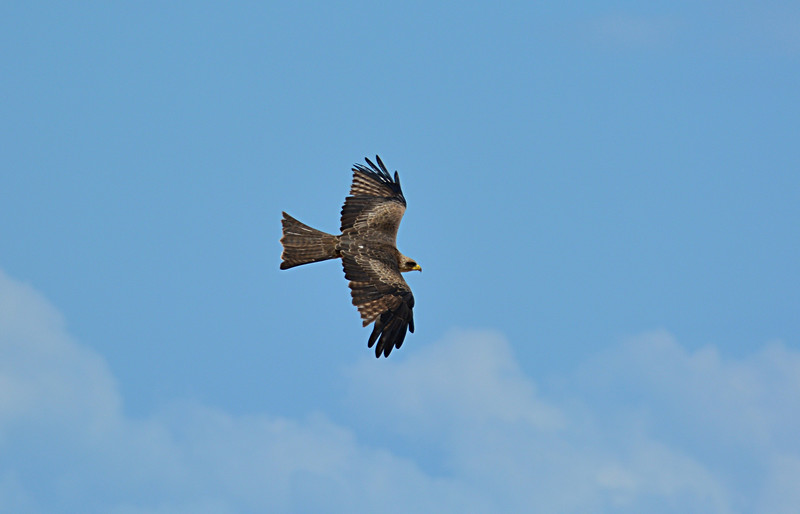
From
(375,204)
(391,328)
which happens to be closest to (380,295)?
(391,328)

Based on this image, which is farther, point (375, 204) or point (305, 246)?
point (375, 204)

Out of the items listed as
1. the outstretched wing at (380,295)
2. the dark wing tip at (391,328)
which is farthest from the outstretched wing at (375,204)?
the dark wing tip at (391,328)

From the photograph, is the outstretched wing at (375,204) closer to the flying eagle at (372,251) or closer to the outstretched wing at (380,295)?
the flying eagle at (372,251)

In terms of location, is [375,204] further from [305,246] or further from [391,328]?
[391,328]

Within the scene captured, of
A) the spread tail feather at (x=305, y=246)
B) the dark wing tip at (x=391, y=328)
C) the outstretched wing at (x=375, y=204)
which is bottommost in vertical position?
the dark wing tip at (x=391, y=328)

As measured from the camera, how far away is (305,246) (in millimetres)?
25781

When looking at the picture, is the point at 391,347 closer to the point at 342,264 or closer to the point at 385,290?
the point at 385,290

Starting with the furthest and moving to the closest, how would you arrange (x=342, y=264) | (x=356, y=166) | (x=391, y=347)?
(x=356, y=166) < (x=342, y=264) < (x=391, y=347)

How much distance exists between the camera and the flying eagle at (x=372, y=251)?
2312cm

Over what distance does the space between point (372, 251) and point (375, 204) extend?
2600 millimetres

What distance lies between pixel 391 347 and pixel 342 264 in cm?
325

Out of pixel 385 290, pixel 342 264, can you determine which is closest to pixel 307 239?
pixel 342 264

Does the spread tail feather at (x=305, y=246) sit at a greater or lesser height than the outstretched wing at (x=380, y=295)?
greater

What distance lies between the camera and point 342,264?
82.3 feet
